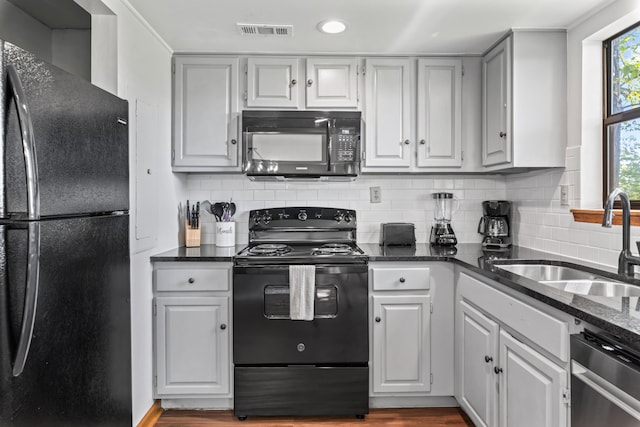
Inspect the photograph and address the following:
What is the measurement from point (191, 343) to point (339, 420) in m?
0.96

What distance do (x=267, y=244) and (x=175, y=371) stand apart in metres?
0.98

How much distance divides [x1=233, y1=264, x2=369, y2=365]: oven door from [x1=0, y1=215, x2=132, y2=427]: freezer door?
0.64 m

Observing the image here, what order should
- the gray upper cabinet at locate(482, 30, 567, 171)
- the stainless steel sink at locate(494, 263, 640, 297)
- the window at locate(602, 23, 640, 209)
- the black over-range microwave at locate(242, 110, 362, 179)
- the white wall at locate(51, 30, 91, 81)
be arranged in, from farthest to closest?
the black over-range microwave at locate(242, 110, 362, 179) < the gray upper cabinet at locate(482, 30, 567, 171) < the white wall at locate(51, 30, 91, 81) < the window at locate(602, 23, 640, 209) < the stainless steel sink at locate(494, 263, 640, 297)

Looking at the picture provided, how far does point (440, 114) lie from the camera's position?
8.84 feet

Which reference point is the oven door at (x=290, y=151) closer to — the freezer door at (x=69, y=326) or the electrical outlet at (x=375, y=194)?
the electrical outlet at (x=375, y=194)

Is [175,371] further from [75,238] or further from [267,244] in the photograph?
[75,238]

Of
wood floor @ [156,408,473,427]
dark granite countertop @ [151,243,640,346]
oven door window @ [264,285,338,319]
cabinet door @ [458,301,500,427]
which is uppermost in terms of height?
dark granite countertop @ [151,243,640,346]

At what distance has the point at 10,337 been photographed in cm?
105

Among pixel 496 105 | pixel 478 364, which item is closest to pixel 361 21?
pixel 496 105

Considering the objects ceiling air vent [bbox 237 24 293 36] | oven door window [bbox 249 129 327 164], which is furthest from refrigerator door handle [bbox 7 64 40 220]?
oven door window [bbox 249 129 327 164]

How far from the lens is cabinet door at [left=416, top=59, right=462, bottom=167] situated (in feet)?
8.81

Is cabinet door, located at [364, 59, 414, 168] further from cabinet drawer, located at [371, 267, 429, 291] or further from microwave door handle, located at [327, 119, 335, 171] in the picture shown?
cabinet drawer, located at [371, 267, 429, 291]

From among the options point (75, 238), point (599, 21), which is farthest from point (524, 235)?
point (75, 238)

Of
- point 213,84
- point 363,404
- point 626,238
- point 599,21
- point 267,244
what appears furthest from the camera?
point 267,244
